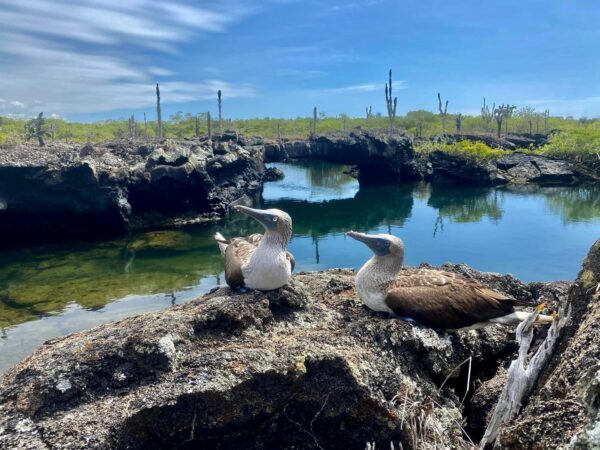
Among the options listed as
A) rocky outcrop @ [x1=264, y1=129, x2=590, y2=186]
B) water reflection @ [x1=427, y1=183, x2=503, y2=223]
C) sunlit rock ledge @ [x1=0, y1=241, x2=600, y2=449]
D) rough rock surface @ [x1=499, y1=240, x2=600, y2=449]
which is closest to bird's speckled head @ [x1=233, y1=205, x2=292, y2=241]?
sunlit rock ledge @ [x1=0, y1=241, x2=600, y2=449]

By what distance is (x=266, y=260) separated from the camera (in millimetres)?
4496

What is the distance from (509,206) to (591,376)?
2938cm

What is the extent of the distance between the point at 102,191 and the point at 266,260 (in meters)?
19.7

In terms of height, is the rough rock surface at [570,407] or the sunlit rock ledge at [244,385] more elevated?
the rough rock surface at [570,407]

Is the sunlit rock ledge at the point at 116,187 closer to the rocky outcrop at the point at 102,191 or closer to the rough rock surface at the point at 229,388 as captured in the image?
the rocky outcrop at the point at 102,191

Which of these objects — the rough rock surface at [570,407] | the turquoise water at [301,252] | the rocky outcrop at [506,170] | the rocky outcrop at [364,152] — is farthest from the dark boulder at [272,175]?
the rough rock surface at [570,407]

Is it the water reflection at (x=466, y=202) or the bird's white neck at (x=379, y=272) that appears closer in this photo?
the bird's white neck at (x=379, y=272)

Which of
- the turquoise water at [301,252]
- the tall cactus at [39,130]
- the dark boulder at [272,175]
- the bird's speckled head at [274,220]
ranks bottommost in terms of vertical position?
the turquoise water at [301,252]

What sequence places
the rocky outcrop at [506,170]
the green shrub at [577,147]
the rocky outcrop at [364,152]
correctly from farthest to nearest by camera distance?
the green shrub at [577,147] → the rocky outcrop at [364,152] → the rocky outcrop at [506,170]

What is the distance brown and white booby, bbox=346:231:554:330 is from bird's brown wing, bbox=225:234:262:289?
1.14m

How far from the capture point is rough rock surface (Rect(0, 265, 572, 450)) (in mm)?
2936

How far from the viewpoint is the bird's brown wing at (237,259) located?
4.80 metres

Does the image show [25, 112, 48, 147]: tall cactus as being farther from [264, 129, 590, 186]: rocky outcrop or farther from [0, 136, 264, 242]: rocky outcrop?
[264, 129, 590, 186]: rocky outcrop

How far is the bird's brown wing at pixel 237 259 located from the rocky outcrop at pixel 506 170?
117 ft
